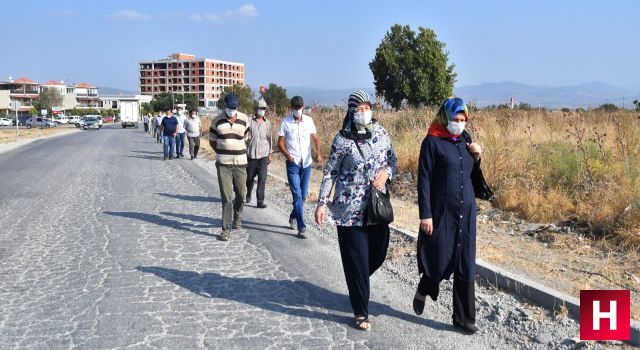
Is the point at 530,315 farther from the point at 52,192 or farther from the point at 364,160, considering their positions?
the point at 52,192

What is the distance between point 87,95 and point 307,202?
173844 millimetres

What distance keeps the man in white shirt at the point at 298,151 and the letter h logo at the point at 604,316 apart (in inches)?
158

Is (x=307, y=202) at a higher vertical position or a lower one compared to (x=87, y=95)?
lower

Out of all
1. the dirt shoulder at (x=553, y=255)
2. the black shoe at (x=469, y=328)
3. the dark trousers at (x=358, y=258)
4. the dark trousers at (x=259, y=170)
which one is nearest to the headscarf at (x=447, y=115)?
the dark trousers at (x=358, y=258)

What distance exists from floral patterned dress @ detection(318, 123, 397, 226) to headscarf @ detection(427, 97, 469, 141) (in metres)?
0.39

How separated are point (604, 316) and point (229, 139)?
5025mm

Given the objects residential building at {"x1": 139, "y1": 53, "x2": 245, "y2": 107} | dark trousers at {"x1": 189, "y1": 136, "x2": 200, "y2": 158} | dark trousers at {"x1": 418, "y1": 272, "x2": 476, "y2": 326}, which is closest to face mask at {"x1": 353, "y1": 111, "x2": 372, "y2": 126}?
dark trousers at {"x1": 418, "y1": 272, "x2": 476, "y2": 326}

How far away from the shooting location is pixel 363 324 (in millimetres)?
4562

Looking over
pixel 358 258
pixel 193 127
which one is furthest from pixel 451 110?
pixel 193 127

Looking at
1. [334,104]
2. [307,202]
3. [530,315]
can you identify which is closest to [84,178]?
[307,202]

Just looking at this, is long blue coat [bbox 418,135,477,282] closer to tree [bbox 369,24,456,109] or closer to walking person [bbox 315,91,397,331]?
walking person [bbox 315,91,397,331]

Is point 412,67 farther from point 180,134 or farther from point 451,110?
point 451,110

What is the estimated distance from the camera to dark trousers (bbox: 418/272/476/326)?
448 cm

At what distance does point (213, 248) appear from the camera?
7316 mm
